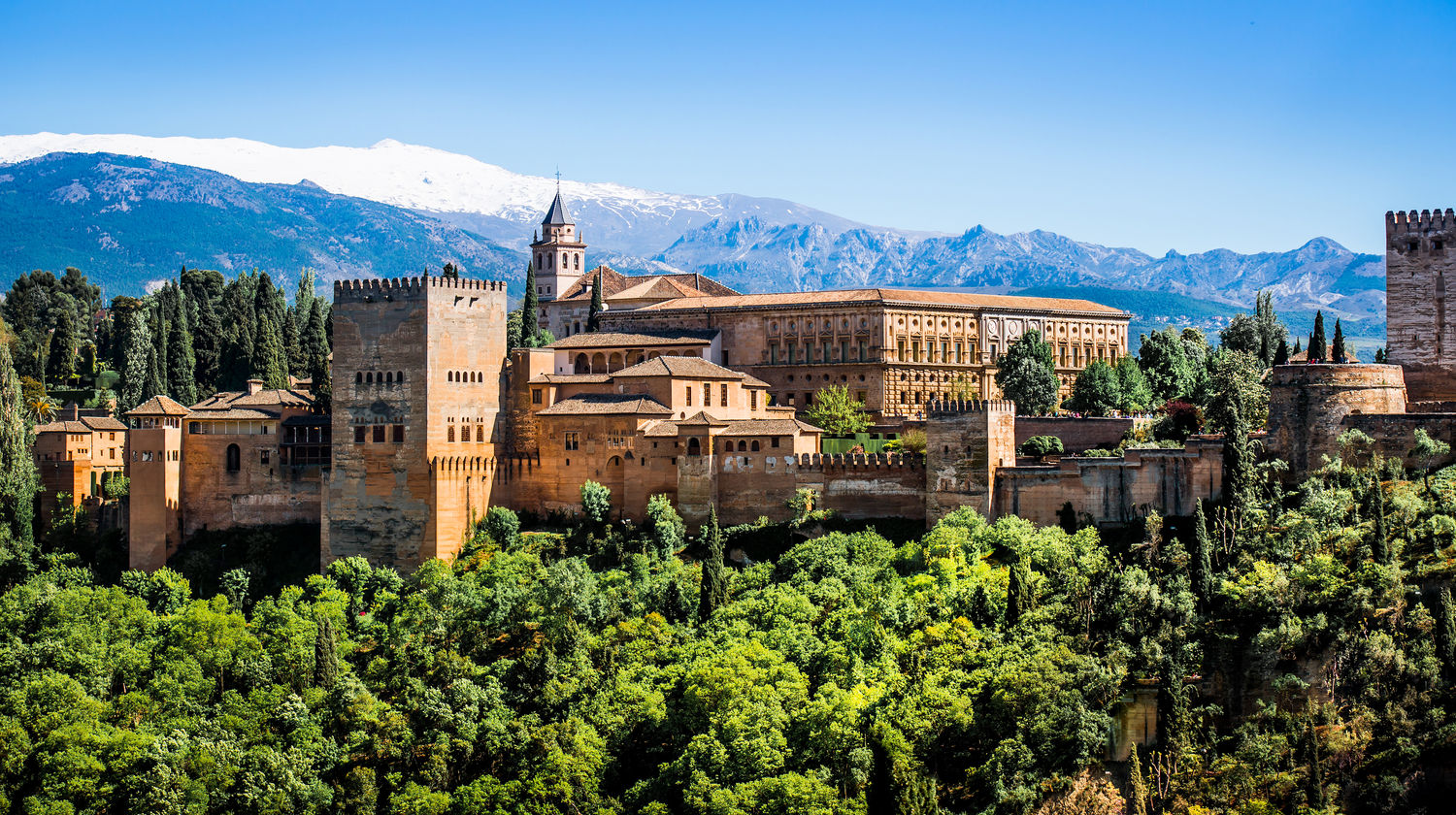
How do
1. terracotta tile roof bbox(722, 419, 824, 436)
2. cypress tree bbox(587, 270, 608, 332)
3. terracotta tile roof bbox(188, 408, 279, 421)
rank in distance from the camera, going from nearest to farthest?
terracotta tile roof bbox(722, 419, 824, 436)
terracotta tile roof bbox(188, 408, 279, 421)
cypress tree bbox(587, 270, 608, 332)

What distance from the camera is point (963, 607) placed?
5041cm

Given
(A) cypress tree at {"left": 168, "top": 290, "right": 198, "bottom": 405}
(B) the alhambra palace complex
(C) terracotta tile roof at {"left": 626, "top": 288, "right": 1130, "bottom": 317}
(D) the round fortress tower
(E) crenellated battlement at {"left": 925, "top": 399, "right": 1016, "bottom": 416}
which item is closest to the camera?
(D) the round fortress tower

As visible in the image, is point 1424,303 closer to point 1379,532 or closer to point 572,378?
point 1379,532

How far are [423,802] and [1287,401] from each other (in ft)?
97.6

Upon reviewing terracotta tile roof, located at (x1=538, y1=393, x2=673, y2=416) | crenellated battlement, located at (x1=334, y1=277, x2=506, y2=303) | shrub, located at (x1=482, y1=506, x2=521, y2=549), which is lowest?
shrub, located at (x1=482, y1=506, x2=521, y2=549)

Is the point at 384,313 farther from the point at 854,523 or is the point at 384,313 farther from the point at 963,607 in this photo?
the point at 963,607

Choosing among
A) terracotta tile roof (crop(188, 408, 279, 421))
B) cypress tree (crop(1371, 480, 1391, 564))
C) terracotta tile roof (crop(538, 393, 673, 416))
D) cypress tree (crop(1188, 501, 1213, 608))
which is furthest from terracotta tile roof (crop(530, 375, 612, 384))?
cypress tree (crop(1371, 480, 1391, 564))

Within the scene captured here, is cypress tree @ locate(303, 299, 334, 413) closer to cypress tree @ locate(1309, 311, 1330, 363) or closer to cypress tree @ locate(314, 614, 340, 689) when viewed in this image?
cypress tree @ locate(314, 614, 340, 689)

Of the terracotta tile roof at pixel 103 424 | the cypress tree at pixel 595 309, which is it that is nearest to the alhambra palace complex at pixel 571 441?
the terracotta tile roof at pixel 103 424

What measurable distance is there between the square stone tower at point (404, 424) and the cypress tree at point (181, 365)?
1126 inches

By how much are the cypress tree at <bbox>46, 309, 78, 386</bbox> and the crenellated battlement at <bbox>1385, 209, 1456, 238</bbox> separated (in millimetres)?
80895

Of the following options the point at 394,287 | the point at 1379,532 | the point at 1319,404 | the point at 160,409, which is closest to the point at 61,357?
the point at 160,409

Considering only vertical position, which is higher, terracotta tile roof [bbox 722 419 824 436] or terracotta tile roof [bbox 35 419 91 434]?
terracotta tile roof [bbox 722 419 824 436]

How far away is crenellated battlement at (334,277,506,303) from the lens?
61.0 m
